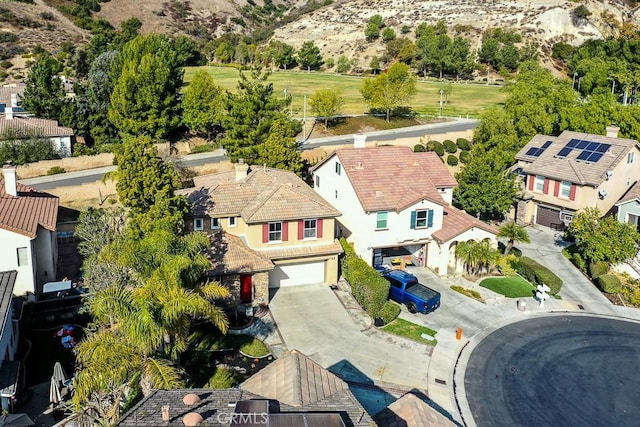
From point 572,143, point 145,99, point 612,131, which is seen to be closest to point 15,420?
point 145,99

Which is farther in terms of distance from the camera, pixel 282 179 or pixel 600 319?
pixel 282 179

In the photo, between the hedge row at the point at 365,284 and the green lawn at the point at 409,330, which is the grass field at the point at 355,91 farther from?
the green lawn at the point at 409,330

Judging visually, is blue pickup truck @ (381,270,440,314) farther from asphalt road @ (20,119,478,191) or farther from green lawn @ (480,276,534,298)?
asphalt road @ (20,119,478,191)

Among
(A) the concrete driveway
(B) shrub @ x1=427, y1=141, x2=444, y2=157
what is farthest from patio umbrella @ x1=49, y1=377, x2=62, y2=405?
(B) shrub @ x1=427, y1=141, x2=444, y2=157

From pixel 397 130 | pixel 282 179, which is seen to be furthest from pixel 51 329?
pixel 397 130

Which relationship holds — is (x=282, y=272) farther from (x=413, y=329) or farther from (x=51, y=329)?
(x=51, y=329)

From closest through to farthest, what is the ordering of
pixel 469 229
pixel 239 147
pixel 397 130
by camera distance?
pixel 469 229
pixel 239 147
pixel 397 130

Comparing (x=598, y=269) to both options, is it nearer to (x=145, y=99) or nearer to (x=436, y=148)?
(x=436, y=148)
